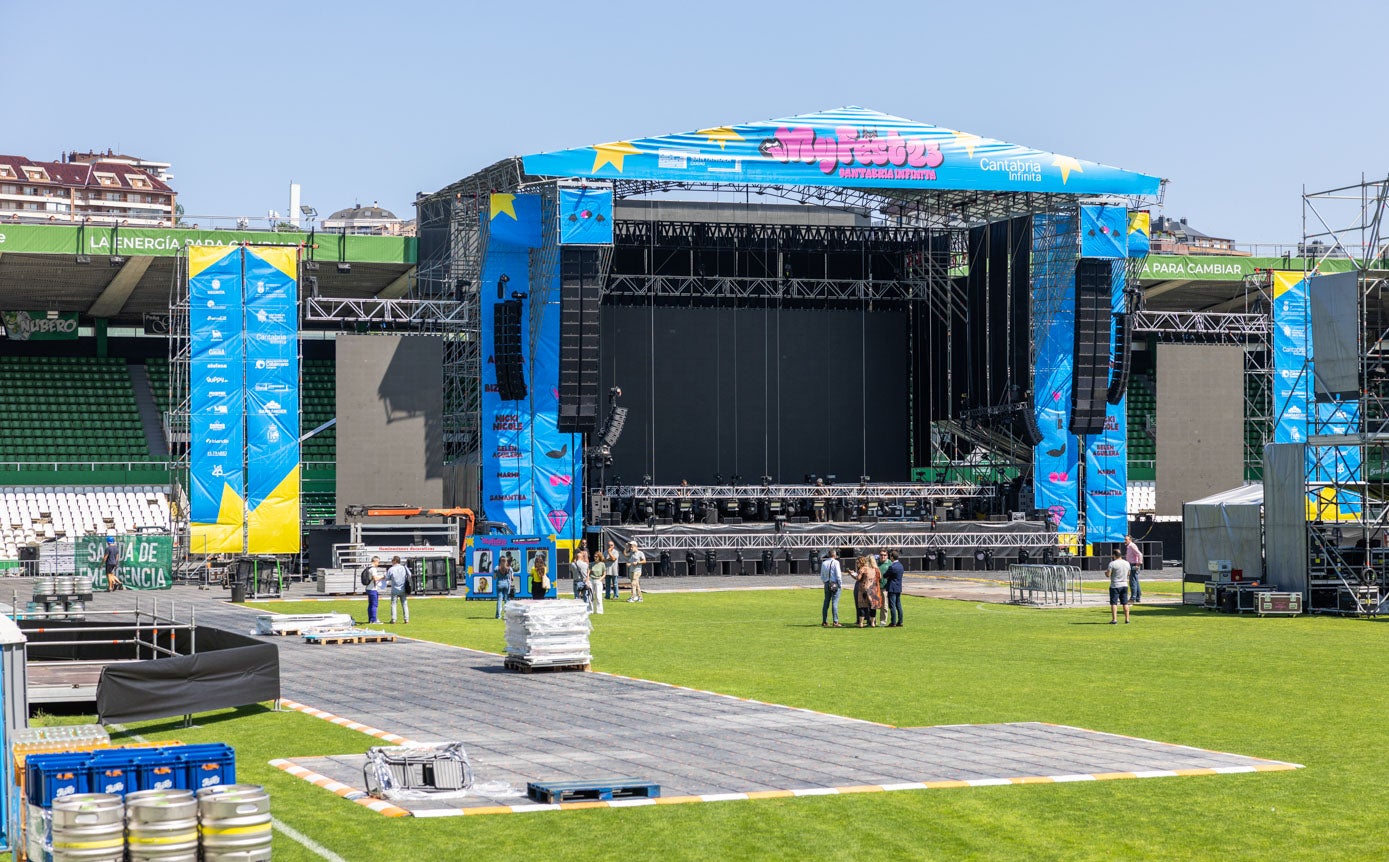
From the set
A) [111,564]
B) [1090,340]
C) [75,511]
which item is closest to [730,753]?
[111,564]

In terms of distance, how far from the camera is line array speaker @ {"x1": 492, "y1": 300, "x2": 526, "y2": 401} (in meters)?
53.4

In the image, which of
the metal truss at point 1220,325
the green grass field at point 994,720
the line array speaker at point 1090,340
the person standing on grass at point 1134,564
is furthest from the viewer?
the metal truss at point 1220,325

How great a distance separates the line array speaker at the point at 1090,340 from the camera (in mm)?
58062

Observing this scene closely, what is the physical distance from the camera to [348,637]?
30.3m

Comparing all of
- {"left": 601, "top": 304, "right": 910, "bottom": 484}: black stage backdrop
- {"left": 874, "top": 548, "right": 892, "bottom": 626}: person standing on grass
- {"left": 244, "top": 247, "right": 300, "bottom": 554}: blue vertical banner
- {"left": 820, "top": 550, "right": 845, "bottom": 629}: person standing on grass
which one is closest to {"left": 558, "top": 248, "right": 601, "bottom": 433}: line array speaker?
{"left": 601, "top": 304, "right": 910, "bottom": 484}: black stage backdrop

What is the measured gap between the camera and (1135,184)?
5766 centimetres

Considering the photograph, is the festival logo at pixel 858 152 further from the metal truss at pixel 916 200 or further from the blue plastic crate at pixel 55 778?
the blue plastic crate at pixel 55 778

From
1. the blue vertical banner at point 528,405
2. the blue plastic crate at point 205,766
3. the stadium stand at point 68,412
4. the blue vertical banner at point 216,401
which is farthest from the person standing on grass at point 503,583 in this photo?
the stadium stand at point 68,412

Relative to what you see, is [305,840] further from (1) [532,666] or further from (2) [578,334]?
(2) [578,334]

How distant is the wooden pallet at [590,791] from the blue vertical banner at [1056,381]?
45514 mm

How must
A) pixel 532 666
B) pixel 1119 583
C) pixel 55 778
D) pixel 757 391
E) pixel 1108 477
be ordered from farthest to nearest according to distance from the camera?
pixel 757 391 → pixel 1108 477 → pixel 1119 583 → pixel 532 666 → pixel 55 778

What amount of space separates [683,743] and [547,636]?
7.66m

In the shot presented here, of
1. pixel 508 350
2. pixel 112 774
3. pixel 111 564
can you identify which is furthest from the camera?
pixel 508 350

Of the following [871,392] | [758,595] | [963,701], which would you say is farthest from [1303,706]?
[871,392]
